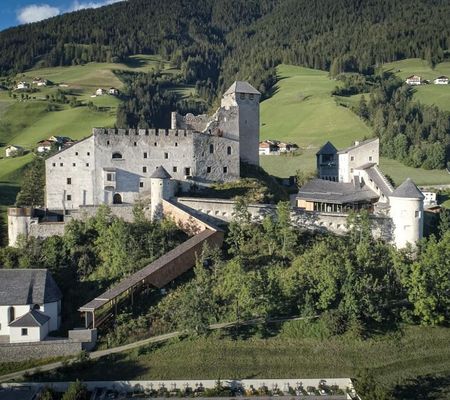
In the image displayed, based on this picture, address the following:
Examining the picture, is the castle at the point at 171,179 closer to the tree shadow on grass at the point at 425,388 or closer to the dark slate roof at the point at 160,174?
the dark slate roof at the point at 160,174

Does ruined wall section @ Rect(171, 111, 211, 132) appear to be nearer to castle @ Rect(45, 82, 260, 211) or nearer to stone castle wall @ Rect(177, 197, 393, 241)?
castle @ Rect(45, 82, 260, 211)

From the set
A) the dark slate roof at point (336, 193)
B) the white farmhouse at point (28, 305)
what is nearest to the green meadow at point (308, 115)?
the dark slate roof at point (336, 193)

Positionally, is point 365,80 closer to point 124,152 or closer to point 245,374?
point 124,152

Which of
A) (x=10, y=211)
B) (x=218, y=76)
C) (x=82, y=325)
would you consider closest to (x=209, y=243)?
(x=82, y=325)

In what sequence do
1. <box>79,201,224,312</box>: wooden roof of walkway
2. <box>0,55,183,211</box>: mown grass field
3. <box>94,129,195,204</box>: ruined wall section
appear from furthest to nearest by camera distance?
<box>0,55,183,211</box>: mown grass field
<box>94,129,195,204</box>: ruined wall section
<box>79,201,224,312</box>: wooden roof of walkway

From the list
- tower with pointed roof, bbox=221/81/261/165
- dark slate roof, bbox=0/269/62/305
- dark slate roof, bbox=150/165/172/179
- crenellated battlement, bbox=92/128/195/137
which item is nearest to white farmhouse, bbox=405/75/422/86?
tower with pointed roof, bbox=221/81/261/165

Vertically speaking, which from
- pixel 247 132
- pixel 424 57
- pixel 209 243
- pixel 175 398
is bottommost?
pixel 175 398
